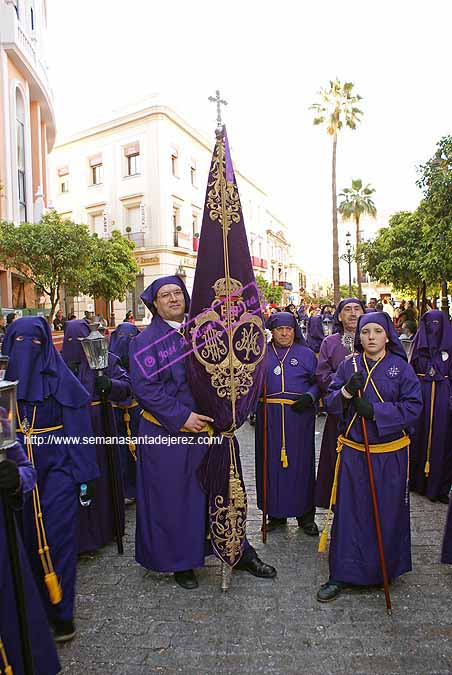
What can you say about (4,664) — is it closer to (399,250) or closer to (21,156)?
(399,250)

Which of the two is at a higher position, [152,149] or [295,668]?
[152,149]

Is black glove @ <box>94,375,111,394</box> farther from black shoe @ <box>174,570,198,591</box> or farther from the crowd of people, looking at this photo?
black shoe @ <box>174,570,198,591</box>

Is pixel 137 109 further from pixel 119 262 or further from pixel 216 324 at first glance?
pixel 216 324

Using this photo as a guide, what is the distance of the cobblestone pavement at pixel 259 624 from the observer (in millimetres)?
2881

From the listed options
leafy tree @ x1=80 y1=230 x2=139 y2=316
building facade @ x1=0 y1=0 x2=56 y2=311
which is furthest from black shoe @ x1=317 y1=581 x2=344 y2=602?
leafy tree @ x1=80 y1=230 x2=139 y2=316

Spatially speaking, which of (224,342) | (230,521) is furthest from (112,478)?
(224,342)

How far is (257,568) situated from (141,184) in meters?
30.4

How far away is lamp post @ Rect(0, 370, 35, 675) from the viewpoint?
7.36 feet

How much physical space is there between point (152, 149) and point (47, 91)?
910 centimetres

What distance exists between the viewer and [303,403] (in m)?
4.57

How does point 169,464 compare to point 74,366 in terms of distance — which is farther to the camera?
point 74,366

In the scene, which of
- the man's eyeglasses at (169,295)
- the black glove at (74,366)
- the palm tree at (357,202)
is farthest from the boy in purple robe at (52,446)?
the palm tree at (357,202)

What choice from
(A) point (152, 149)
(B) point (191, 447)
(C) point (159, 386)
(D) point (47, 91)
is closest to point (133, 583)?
(B) point (191, 447)

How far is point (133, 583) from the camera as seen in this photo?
3850 millimetres
